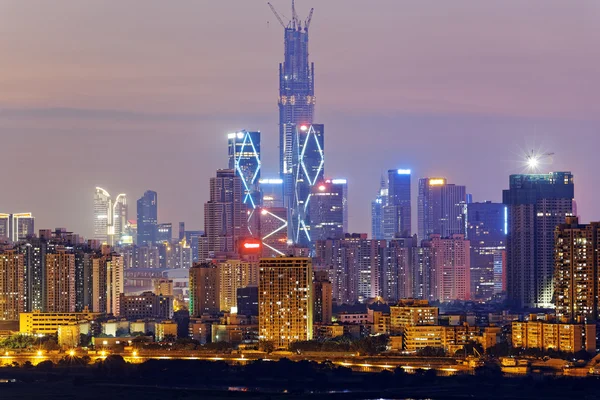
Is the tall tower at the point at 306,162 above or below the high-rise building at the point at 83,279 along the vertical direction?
above

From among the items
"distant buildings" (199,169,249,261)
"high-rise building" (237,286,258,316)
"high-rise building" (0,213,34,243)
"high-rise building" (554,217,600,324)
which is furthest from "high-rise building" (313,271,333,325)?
"high-rise building" (0,213,34,243)

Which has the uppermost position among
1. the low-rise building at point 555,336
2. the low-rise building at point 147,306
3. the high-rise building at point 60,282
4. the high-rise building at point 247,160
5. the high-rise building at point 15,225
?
the high-rise building at point 247,160

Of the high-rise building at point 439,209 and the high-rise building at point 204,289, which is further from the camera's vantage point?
the high-rise building at point 439,209

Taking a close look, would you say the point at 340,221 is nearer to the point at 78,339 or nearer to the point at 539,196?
the point at 539,196

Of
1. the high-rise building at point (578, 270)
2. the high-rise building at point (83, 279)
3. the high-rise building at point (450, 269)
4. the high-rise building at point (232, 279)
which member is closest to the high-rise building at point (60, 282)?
the high-rise building at point (83, 279)

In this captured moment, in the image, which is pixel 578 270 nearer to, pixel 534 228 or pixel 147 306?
pixel 534 228

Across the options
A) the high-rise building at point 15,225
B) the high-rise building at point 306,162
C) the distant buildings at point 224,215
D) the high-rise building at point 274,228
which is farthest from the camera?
the high-rise building at point 306,162

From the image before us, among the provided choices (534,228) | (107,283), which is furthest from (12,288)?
(534,228)

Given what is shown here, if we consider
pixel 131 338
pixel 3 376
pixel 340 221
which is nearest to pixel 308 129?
pixel 340 221

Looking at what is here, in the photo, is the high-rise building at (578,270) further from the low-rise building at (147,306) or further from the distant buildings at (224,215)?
the distant buildings at (224,215)
